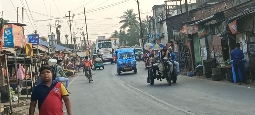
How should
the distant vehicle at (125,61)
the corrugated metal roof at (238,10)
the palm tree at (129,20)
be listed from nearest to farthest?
the corrugated metal roof at (238,10) → the distant vehicle at (125,61) → the palm tree at (129,20)

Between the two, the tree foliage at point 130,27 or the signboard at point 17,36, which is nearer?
the signboard at point 17,36

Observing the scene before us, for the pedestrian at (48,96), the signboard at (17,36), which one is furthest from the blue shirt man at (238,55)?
the pedestrian at (48,96)

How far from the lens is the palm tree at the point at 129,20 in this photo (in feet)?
322

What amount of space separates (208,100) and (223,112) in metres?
2.77

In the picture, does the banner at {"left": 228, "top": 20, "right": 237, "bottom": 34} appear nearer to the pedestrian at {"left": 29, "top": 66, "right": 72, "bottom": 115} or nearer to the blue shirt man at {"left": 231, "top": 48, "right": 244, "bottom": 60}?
the blue shirt man at {"left": 231, "top": 48, "right": 244, "bottom": 60}

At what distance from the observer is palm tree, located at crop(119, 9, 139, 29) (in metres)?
98.1

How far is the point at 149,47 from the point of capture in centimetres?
4853

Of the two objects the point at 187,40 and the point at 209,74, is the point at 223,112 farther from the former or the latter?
the point at 187,40

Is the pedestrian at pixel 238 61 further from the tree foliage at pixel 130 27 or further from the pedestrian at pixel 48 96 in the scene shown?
the tree foliage at pixel 130 27

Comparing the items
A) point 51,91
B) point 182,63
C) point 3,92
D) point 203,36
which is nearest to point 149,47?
point 182,63

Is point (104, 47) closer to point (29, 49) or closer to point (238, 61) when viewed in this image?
point (29, 49)

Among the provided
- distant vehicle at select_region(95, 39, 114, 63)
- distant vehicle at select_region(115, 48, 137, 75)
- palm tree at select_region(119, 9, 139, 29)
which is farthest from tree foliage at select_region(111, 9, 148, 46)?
distant vehicle at select_region(115, 48, 137, 75)

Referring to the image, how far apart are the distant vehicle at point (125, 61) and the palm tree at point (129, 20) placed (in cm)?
6063

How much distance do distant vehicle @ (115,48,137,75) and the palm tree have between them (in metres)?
60.6
